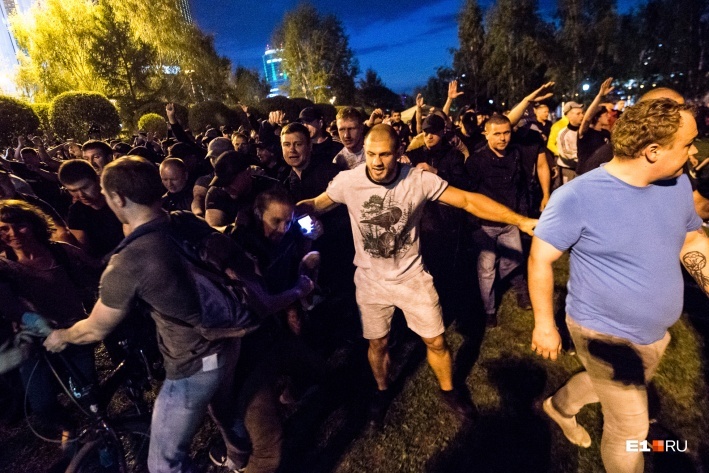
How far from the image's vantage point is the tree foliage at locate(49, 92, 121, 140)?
19.0m

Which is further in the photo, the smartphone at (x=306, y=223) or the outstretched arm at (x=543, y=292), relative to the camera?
the smartphone at (x=306, y=223)

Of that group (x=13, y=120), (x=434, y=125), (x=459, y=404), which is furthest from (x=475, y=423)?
(x=13, y=120)

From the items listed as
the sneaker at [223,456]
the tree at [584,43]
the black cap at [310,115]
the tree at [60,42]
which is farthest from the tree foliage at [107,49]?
the tree at [584,43]

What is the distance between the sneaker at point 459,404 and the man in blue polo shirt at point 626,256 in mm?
1034

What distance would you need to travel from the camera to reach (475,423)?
10.5 ft

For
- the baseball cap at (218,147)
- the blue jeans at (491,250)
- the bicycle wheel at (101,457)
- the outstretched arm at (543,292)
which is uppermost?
the baseball cap at (218,147)

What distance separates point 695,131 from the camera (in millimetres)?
1901

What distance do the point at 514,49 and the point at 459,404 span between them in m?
49.1

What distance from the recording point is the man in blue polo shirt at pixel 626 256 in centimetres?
196

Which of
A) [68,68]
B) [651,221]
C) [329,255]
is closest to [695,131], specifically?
[651,221]

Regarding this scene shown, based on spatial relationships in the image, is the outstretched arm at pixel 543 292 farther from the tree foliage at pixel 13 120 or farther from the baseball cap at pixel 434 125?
the tree foliage at pixel 13 120

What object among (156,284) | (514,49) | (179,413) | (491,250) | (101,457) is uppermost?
(514,49)

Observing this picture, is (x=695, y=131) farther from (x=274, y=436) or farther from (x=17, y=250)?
(x=17, y=250)

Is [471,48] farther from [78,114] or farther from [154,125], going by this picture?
[78,114]
